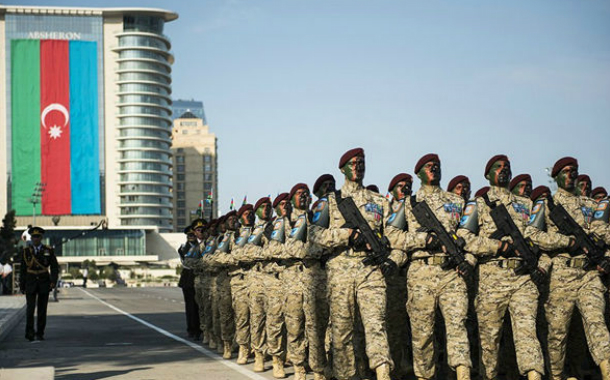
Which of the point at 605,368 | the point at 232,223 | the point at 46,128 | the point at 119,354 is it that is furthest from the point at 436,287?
the point at 46,128

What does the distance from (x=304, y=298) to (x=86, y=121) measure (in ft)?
473

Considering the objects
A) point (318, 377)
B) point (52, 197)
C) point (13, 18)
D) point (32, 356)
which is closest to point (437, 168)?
point (318, 377)

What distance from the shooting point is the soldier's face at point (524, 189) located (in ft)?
32.6

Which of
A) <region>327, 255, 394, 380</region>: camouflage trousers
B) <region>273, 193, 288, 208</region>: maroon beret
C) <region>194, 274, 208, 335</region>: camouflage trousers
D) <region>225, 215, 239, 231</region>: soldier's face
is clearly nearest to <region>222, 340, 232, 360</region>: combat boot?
<region>225, 215, 239, 231</region>: soldier's face

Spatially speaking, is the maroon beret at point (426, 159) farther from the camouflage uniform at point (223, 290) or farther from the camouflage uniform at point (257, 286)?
the camouflage uniform at point (223, 290)

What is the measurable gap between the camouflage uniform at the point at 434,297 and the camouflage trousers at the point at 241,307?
3859mm

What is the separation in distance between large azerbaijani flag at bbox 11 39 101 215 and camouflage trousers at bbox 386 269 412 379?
139942 mm

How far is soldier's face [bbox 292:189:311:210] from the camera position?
35.9 feet

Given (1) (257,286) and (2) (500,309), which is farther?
(1) (257,286)

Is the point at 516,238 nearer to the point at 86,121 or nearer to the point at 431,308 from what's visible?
the point at 431,308

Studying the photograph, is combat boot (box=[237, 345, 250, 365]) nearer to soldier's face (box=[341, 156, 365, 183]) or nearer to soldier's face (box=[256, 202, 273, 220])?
soldier's face (box=[256, 202, 273, 220])

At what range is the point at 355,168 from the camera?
919cm

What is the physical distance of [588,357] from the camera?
10273 mm

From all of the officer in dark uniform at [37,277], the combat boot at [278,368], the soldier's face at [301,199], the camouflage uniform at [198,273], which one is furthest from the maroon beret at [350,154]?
the officer in dark uniform at [37,277]
